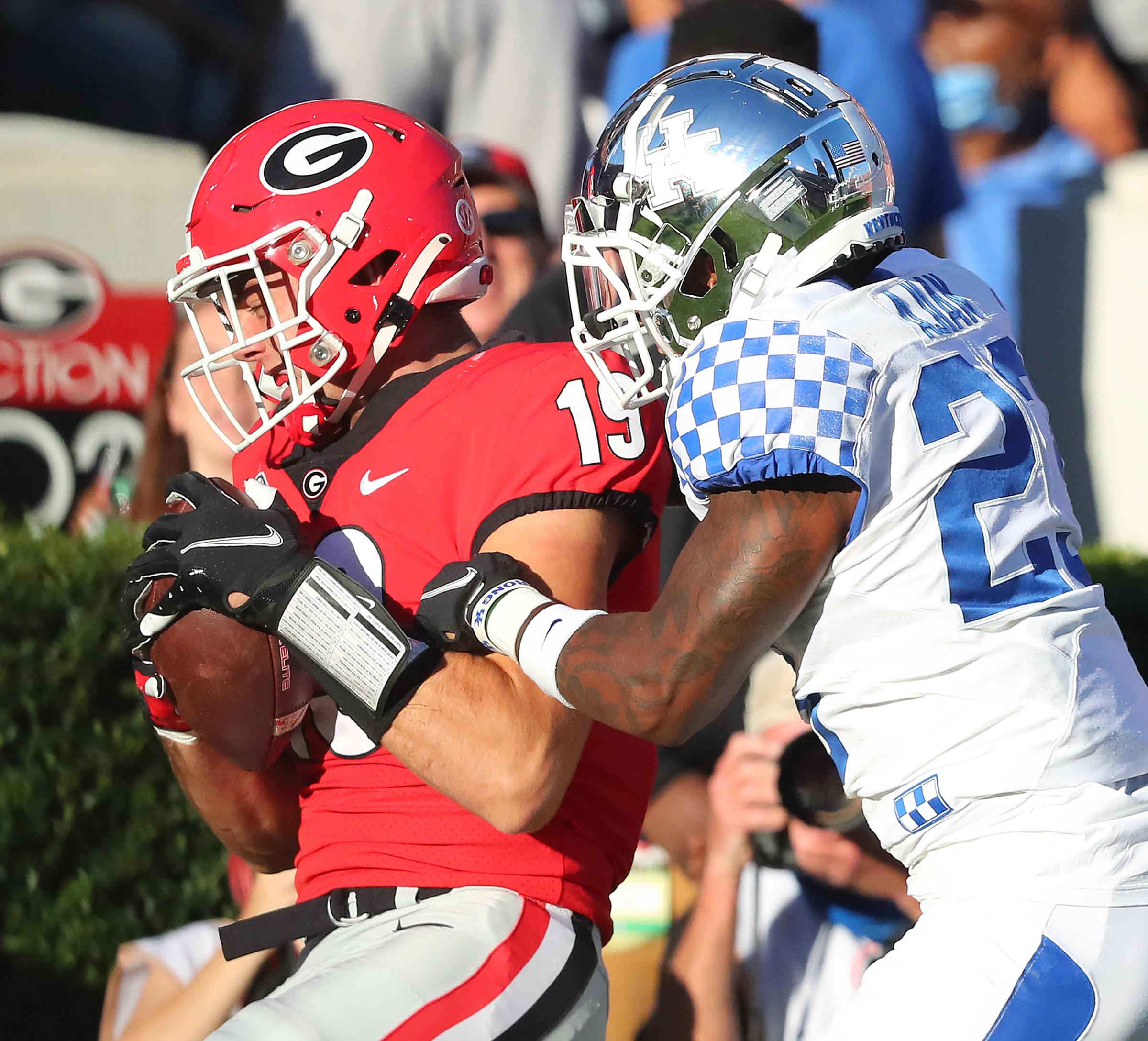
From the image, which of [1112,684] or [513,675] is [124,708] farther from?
[1112,684]

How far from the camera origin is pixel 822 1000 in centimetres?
338

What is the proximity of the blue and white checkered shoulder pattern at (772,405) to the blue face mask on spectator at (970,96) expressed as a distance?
19.3 feet

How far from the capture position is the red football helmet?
253 centimetres

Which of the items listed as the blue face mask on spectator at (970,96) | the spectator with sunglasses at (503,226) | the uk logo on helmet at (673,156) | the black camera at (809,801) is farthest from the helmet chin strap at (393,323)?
the blue face mask on spectator at (970,96)

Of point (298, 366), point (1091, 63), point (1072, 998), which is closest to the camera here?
point (1072, 998)

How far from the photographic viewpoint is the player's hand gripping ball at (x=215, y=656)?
2.32 meters

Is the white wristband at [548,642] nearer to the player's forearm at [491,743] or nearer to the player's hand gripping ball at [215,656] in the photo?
the player's forearm at [491,743]

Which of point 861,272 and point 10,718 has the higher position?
point 861,272

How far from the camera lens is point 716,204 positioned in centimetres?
226

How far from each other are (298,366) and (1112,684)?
138cm

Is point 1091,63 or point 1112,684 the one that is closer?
point 1112,684

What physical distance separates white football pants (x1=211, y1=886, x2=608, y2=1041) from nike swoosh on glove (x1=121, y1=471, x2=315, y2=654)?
0.48 m

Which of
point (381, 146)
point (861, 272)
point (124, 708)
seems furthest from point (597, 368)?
point (124, 708)

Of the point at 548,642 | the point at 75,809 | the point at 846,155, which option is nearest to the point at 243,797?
the point at 548,642
